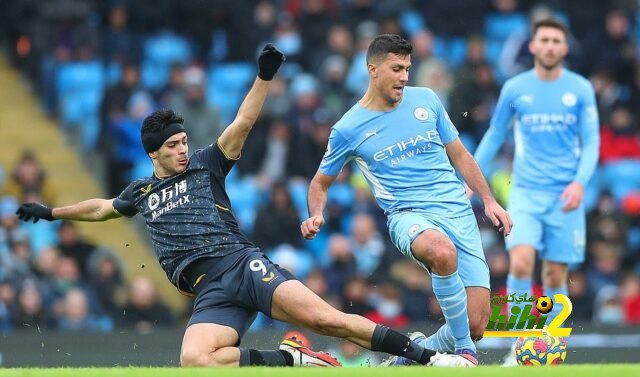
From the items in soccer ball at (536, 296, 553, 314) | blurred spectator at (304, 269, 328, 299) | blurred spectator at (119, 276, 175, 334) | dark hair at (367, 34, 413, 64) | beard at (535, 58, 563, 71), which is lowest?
blurred spectator at (119, 276, 175, 334)

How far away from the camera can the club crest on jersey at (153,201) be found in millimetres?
10326

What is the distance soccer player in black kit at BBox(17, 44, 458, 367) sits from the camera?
32.5ft

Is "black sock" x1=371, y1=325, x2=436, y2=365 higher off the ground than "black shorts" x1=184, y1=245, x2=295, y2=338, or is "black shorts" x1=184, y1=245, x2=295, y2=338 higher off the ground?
"black shorts" x1=184, y1=245, x2=295, y2=338

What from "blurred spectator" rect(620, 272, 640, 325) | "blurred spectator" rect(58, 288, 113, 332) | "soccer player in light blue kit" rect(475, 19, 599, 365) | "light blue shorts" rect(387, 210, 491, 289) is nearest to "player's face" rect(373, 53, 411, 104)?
"light blue shorts" rect(387, 210, 491, 289)

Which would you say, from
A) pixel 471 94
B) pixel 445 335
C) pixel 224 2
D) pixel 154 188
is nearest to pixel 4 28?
pixel 224 2

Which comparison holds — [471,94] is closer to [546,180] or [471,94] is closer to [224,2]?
[224,2]

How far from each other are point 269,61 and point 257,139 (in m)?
6.89

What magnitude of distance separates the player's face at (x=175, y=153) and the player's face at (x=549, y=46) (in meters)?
3.45

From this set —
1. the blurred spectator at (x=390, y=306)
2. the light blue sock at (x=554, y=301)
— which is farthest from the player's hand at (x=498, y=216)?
the blurred spectator at (x=390, y=306)

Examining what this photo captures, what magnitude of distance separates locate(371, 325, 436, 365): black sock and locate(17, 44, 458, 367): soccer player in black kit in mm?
133

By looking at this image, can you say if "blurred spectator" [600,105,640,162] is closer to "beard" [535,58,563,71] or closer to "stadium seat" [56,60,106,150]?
"beard" [535,58,563,71]

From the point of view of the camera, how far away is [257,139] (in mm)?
16859

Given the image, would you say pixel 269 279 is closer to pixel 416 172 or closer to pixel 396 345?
pixel 396 345

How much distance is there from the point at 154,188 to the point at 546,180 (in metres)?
3.56
